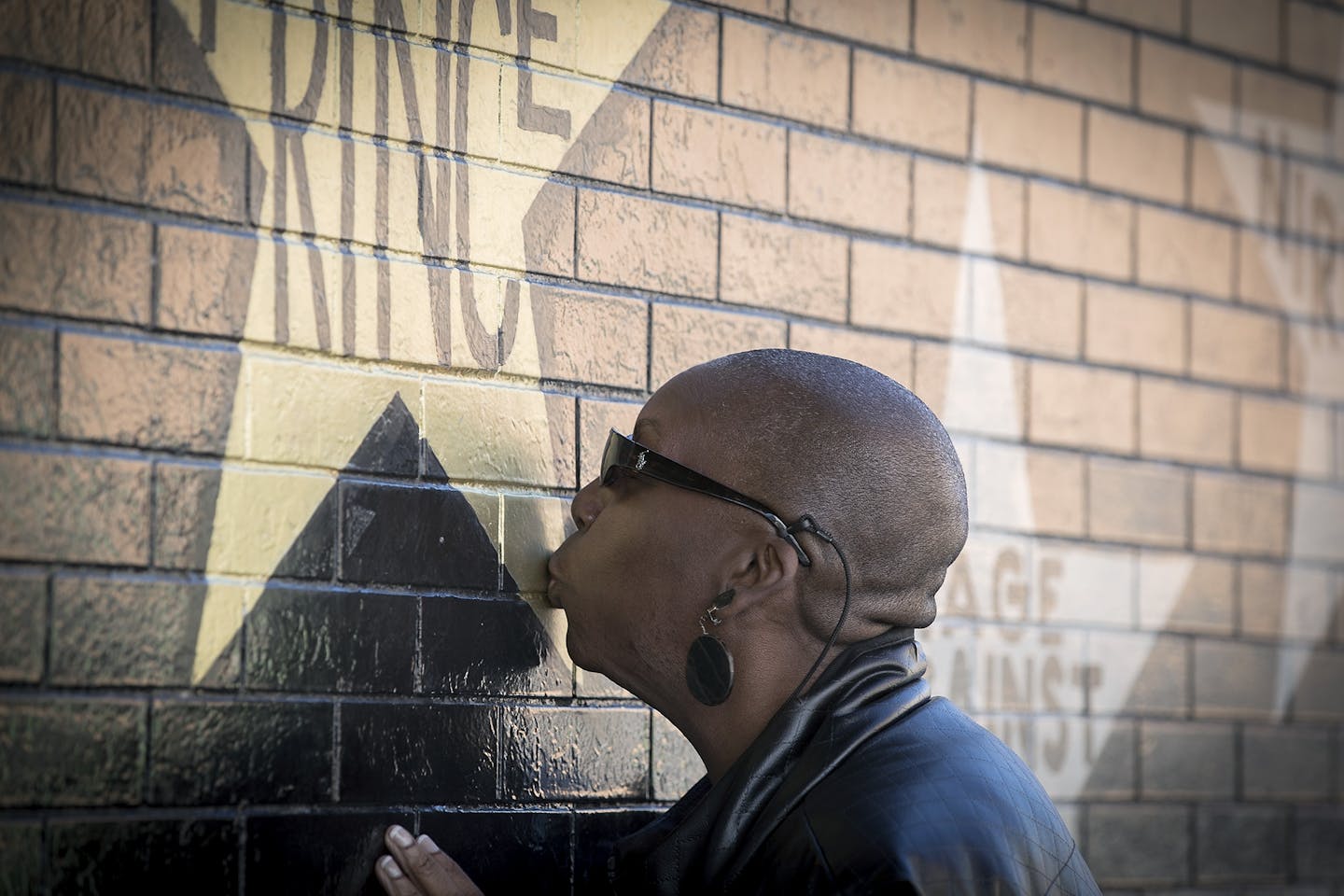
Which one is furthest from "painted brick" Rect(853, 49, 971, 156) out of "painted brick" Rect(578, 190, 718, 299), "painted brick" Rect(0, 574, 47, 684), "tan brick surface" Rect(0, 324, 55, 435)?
"painted brick" Rect(0, 574, 47, 684)

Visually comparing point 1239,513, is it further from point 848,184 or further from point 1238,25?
point 848,184

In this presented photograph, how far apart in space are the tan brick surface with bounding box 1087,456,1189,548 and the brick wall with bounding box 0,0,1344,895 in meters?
0.01

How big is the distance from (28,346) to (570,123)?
1.09 meters

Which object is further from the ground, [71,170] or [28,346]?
[71,170]

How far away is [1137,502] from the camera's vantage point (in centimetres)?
404

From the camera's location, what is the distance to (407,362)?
2980 mm

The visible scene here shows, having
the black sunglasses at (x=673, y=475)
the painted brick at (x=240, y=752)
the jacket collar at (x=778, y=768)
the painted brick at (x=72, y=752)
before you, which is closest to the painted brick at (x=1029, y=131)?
the black sunglasses at (x=673, y=475)

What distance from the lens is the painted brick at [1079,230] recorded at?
3928mm

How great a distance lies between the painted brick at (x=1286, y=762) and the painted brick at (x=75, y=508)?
110 inches

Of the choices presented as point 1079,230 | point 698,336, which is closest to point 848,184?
point 698,336

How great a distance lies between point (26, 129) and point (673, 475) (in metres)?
1.12

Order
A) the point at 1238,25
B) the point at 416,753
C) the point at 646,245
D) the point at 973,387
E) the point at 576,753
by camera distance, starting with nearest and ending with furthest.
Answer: the point at 416,753 < the point at 576,753 < the point at 646,245 < the point at 973,387 < the point at 1238,25

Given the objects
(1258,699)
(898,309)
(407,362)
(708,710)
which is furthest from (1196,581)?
(407,362)

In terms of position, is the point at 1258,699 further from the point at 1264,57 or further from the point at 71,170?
the point at 71,170
